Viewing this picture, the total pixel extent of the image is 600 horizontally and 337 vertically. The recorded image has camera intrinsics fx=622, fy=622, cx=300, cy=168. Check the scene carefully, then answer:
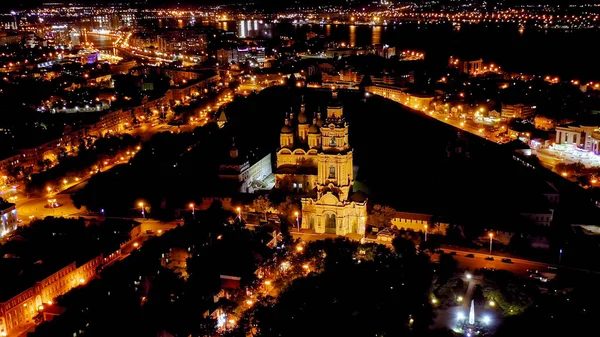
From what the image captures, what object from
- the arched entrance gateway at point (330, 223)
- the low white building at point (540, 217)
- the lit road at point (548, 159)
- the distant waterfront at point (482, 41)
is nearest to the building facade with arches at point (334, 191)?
the arched entrance gateway at point (330, 223)

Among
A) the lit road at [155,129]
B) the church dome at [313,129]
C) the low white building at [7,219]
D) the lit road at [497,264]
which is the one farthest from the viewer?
the lit road at [155,129]

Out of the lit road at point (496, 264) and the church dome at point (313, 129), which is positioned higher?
the church dome at point (313, 129)

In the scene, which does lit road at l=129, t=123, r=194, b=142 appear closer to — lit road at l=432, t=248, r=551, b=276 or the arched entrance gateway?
the arched entrance gateway

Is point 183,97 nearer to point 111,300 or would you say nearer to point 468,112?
point 468,112

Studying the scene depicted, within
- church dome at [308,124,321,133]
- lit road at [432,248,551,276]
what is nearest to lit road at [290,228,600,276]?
lit road at [432,248,551,276]

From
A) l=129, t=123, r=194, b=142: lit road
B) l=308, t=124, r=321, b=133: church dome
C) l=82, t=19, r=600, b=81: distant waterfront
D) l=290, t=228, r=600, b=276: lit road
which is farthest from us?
l=82, t=19, r=600, b=81: distant waterfront

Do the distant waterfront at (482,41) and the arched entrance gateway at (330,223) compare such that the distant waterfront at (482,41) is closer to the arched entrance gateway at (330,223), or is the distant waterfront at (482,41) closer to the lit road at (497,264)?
the lit road at (497,264)

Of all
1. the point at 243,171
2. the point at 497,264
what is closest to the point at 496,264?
the point at 497,264

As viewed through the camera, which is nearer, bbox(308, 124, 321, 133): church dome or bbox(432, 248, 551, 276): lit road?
bbox(432, 248, 551, 276): lit road

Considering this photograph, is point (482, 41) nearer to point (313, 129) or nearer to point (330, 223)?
point (313, 129)
